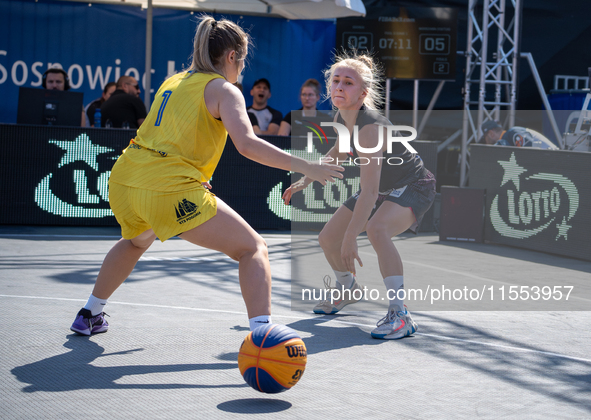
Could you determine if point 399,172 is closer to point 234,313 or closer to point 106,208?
point 234,313

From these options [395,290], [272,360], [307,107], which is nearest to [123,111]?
[307,107]

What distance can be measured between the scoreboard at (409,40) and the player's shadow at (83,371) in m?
10.3

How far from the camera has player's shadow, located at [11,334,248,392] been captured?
133 inches

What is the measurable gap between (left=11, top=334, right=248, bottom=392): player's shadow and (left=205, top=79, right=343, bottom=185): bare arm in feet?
3.65

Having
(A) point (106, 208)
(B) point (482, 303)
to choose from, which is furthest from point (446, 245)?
(A) point (106, 208)

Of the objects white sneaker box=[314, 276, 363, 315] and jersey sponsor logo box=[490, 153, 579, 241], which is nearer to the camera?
white sneaker box=[314, 276, 363, 315]

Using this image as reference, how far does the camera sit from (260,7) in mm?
13070

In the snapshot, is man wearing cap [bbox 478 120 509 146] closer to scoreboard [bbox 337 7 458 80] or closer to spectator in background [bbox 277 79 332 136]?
scoreboard [bbox 337 7 458 80]

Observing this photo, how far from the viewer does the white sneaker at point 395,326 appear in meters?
4.48

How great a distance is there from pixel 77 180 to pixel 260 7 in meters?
5.65

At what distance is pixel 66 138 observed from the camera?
30.0ft

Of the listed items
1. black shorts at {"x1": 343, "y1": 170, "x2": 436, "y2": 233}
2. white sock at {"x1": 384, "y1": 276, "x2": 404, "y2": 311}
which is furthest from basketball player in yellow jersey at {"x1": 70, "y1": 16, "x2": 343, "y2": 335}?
black shorts at {"x1": 343, "y1": 170, "x2": 436, "y2": 233}

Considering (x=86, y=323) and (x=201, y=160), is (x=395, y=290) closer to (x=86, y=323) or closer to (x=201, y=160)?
(x=201, y=160)

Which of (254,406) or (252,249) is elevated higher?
(252,249)
